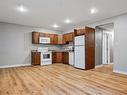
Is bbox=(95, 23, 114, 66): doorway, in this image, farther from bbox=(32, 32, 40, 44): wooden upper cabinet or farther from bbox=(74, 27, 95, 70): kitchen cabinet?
bbox=(32, 32, 40, 44): wooden upper cabinet

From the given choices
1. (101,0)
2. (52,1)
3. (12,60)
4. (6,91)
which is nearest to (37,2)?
(52,1)

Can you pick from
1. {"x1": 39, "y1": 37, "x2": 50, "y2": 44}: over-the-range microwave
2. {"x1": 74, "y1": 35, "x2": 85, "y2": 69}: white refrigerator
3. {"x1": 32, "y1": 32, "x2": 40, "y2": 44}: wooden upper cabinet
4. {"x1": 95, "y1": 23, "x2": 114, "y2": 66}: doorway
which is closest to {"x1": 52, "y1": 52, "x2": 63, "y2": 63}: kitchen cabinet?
{"x1": 39, "y1": 37, "x2": 50, "y2": 44}: over-the-range microwave

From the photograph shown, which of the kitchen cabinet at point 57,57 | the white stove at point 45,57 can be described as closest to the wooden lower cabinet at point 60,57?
the kitchen cabinet at point 57,57

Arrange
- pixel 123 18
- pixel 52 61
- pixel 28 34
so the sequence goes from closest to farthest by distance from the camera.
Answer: pixel 123 18
pixel 28 34
pixel 52 61

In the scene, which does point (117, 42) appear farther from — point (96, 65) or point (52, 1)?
point (52, 1)

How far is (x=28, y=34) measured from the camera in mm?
6488

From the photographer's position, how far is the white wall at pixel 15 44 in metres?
5.61

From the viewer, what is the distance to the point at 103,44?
6777 mm

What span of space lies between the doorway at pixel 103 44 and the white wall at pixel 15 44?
162 inches

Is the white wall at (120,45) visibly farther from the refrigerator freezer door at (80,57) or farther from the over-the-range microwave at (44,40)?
the over-the-range microwave at (44,40)

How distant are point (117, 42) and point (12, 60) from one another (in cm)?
565

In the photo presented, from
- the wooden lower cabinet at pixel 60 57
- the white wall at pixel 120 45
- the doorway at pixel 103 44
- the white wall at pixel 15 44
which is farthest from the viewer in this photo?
the wooden lower cabinet at pixel 60 57

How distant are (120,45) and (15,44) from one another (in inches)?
220

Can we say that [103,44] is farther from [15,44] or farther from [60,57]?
[15,44]
